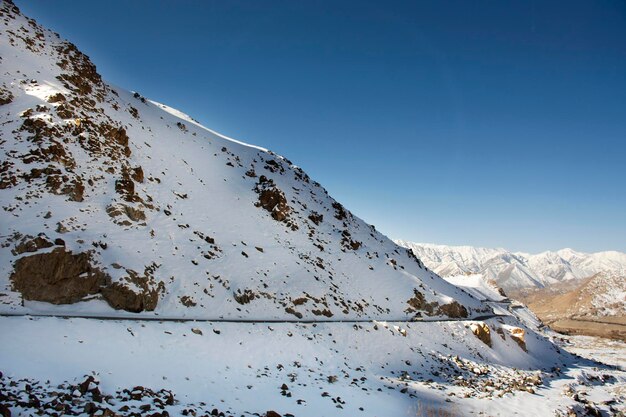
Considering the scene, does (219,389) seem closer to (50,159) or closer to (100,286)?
(100,286)

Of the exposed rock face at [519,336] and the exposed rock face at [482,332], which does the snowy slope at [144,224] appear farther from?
the exposed rock face at [519,336]

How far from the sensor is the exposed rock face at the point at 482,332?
41.6 meters

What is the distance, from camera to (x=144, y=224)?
2975cm

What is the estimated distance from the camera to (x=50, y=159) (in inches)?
1100

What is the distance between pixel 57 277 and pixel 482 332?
44.3 meters

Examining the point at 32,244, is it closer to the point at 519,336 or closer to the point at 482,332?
the point at 482,332

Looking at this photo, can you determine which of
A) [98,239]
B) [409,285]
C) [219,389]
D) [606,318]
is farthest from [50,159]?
[606,318]

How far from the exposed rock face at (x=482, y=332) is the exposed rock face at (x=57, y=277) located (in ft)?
133

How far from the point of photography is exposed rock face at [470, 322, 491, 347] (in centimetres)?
4161

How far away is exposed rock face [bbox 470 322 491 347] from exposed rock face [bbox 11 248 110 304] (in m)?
40.7

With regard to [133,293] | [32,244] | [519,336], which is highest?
[32,244]

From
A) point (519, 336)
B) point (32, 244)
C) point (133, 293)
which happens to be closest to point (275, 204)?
point (133, 293)

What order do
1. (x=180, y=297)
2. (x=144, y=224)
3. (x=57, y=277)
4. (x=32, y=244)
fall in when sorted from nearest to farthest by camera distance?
1. (x=57, y=277)
2. (x=32, y=244)
3. (x=180, y=297)
4. (x=144, y=224)

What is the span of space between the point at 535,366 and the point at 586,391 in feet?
45.0
